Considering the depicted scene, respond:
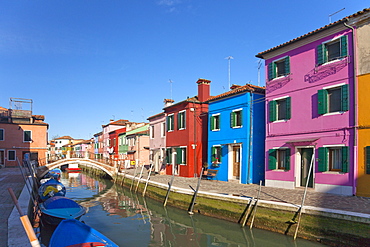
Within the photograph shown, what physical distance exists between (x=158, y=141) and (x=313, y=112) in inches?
Result: 690

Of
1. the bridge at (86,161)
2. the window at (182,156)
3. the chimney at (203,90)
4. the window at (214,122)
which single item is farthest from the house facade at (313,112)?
the bridge at (86,161)

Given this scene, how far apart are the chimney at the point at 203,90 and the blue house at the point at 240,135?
2.85 metres

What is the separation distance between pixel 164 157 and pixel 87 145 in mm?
50642

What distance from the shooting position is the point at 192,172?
75.7 feet

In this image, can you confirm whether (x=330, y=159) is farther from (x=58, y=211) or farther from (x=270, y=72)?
(x=58, y=211)

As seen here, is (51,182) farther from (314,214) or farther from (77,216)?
(314,214)

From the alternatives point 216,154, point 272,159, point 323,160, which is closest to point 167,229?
point 272,159

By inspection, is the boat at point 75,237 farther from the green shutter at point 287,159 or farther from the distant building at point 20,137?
the distant building at point 20,137

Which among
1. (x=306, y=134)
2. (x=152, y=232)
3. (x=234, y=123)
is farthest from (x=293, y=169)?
(x=152, y=232)

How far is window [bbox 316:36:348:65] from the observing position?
43.0ft

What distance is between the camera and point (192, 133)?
2336 centimetres

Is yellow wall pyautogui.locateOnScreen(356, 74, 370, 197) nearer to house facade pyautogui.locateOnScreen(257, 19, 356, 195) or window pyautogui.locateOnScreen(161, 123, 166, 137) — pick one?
house facade pyautogui.locateOnScreen(257, 19, 356, 195)

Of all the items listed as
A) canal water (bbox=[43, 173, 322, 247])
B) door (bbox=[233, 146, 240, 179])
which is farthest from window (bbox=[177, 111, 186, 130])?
canal water (bbox=[43, 173, 322, 247])

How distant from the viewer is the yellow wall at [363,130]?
1195 cm
